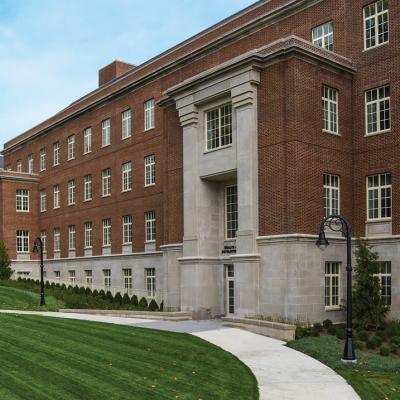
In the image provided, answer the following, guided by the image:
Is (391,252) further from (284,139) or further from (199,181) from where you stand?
(199,181)

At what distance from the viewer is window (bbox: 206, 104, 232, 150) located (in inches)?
1104

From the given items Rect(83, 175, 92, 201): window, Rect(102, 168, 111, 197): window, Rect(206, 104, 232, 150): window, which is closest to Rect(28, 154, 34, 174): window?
Rect(83, 175, 92, 201): window

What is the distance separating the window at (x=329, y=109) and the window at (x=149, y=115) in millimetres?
16105

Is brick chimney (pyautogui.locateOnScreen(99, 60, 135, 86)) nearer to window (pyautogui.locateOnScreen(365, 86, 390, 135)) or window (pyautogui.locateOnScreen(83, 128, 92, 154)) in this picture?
window (pyautogui.locateOnScreen(83, 128, 92, 154))

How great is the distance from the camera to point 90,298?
38000 mm

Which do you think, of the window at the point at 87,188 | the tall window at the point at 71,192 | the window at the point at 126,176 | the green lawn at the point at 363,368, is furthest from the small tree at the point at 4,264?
the green lawn at the point at 363,368

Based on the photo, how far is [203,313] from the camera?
28672mm

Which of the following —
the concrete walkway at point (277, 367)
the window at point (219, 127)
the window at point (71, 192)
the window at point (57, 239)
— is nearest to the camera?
the concrete walkway at point (277, 367)

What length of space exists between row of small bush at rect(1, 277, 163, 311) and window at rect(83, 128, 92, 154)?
11.1 m

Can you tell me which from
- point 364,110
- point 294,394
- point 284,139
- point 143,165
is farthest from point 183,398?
point 143,165

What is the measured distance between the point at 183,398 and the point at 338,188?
16155mm

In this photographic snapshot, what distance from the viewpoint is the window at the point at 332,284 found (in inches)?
1003

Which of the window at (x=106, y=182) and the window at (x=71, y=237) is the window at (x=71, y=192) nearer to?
the window at (x=71, y=237)

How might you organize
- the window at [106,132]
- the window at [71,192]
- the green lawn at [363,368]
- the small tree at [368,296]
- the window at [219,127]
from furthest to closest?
the window at [71,192]
the window at [106,132]
the window at [219,127]
the small tree at [368,296]
the green lawn at [363,368]
